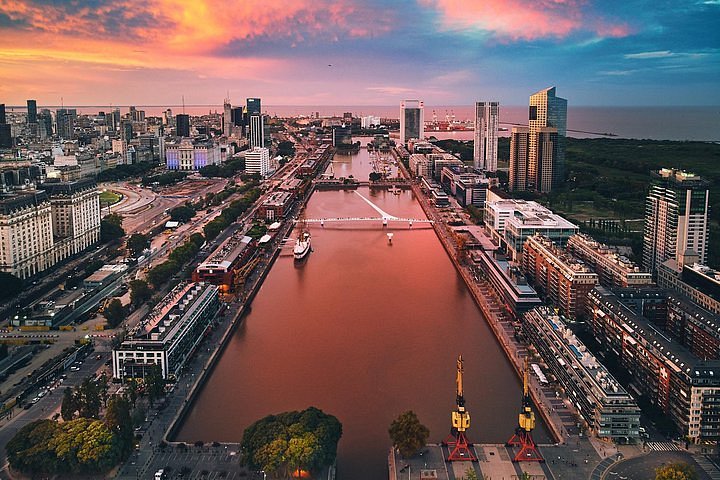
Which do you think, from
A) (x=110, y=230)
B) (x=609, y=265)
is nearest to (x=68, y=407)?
(x=609, y=265)

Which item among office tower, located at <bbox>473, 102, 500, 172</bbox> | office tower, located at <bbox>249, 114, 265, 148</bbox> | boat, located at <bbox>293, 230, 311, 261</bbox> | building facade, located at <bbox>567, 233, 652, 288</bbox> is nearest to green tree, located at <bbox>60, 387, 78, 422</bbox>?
boat, located at <bbox>293, 230, 311, 261</bbox>

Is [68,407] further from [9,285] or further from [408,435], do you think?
[9,285]

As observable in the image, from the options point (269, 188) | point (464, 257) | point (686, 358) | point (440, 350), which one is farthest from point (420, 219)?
point (686, 358)

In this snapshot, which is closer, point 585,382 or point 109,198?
point 585,382

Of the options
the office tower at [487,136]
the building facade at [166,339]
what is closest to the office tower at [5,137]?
→ the office tower at [487,136]

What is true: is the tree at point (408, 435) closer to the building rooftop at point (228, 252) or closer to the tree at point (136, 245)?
the building rooftop at point (228, 252)

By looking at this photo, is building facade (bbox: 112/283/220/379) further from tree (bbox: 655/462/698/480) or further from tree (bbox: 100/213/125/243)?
tree (bbox: 100/213/125/243)
